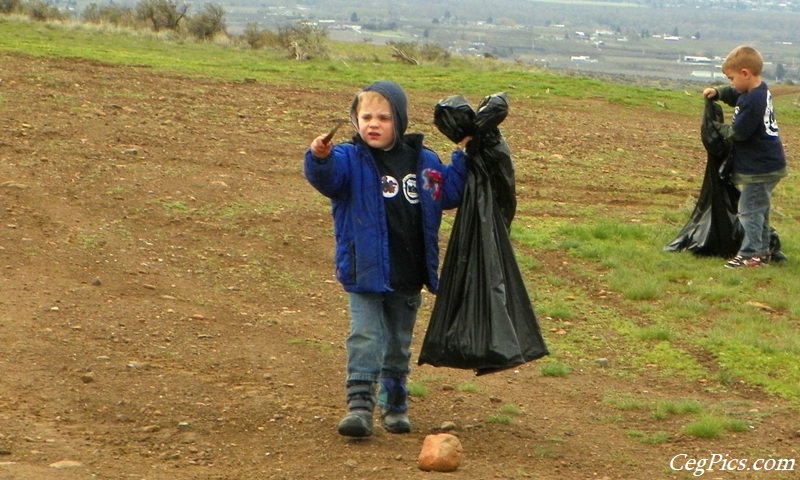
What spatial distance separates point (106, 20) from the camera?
34250 millimetres

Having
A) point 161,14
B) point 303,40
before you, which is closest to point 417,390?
point 303,40

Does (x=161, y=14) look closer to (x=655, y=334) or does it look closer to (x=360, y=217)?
(x=655, y=334)

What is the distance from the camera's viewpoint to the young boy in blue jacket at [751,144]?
352 inches

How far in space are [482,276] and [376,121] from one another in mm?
807

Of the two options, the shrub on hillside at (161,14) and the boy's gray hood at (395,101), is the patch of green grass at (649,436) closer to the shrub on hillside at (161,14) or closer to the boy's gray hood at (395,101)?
the boy's gray hood at (395,101)

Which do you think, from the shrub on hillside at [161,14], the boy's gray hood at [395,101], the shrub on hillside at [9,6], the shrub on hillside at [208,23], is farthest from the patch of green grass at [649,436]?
the shrub on hillside at [9,6]

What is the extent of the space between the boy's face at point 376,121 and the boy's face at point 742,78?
471cm

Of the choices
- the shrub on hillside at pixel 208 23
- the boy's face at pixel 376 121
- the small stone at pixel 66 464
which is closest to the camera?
the small stone at pixel 66 464

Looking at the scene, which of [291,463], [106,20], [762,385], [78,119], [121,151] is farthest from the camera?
[106,20]

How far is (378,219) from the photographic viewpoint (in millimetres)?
5031

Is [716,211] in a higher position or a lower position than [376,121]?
lower

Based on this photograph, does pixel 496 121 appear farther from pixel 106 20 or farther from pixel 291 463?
pixel 106 20

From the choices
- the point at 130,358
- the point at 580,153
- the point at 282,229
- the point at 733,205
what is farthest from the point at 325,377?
the point at 580,153

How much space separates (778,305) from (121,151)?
624 cm
